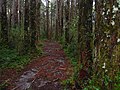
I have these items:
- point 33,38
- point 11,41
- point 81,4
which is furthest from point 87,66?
point 11,41

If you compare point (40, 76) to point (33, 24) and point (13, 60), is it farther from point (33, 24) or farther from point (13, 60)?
point (33, 24)

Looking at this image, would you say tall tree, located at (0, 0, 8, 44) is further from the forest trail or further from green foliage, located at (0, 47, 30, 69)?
the forest trail

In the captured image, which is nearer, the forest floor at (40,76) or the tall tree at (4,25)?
the forest floor at (40,76)

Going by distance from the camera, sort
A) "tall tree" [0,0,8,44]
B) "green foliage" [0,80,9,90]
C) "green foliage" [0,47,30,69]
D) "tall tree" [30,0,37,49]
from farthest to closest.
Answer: "tall tree" [0,0,8,44] → "tall tree" [30,0,37,49] → "green foliage" [0,47,30,69] → "green foliage" [0,80,9,90]

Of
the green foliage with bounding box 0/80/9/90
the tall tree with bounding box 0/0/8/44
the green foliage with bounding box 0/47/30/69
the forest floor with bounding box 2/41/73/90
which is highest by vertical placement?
the tall tree with bounding box 0/0/8/44

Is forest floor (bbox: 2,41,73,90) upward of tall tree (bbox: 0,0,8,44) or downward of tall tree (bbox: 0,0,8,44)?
downward

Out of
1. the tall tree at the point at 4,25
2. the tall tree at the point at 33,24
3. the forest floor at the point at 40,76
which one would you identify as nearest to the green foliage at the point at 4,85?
the forest floor at the point at 40,76

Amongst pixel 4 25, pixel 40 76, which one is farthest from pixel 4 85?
pixel 4 25

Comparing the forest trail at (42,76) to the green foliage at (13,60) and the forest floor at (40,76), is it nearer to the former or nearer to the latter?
the forest floor at (40,76)

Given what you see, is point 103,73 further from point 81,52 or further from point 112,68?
point 81,52

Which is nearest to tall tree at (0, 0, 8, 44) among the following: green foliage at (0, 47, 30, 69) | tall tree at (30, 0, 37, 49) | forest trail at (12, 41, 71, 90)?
tall tree at (30, 0, 37, 49)

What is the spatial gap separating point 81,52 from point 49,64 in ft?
14.6

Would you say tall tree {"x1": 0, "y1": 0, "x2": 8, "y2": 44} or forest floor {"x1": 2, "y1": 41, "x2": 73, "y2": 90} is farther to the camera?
tall tree {"x1": 0, "y1": 0, "x2": 8, "y2": 44}

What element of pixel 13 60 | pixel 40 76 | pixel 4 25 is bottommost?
pixel 40 76
